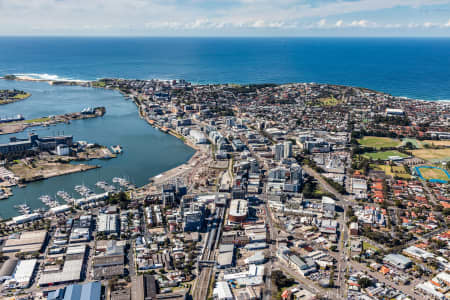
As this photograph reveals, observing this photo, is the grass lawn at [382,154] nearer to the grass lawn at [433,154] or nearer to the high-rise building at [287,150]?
the grass lawn at [433,154]

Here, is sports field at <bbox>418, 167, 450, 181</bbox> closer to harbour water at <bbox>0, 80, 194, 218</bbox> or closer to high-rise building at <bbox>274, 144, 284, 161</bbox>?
high-rise building at <bbox>274, 144, 284, 161</bbox>

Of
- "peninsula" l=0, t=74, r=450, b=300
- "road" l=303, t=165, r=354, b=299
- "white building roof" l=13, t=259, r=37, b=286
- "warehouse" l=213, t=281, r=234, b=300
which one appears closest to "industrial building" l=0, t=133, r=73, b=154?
"peninsula" l=0, t=74, r=450, b=300

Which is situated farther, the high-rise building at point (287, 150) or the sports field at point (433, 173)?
the high-rise building at point (287, 150)

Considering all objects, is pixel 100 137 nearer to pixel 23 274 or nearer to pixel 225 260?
pixel 23 274

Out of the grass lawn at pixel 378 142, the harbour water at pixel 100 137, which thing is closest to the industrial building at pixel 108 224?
the harbour water at pixel 100 137

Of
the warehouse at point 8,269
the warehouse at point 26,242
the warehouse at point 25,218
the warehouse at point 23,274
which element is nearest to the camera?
the warehouse at point 23,274

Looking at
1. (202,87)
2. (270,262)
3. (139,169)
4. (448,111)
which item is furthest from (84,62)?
(270,262)
